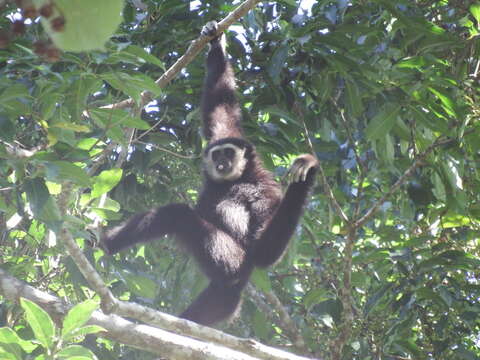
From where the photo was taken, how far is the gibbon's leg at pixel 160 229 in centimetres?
605

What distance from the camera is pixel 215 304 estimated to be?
6367 millimetres

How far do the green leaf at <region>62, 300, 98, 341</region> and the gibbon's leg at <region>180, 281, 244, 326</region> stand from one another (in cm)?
305

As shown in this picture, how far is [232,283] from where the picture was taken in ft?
21.0

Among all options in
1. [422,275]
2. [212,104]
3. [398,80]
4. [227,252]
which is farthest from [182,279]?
[398,80]

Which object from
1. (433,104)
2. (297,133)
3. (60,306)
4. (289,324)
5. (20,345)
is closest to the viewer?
(20,345)

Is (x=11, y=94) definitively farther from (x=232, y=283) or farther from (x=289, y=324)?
(x=289, y=324)

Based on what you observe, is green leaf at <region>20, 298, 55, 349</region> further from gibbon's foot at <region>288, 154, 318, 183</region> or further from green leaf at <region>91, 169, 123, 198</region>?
gibbon's foot at <region>288, 154, 318, 183</region>

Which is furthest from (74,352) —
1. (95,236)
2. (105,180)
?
(95,236)

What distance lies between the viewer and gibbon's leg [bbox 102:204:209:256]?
6.05 m

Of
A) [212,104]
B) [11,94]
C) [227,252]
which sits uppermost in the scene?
[212,104]

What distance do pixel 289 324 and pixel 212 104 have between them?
2.70m

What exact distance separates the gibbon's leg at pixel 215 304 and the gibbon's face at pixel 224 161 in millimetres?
1556

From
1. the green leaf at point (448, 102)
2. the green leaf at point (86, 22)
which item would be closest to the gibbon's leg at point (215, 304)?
the green leaf at point (448, 102)

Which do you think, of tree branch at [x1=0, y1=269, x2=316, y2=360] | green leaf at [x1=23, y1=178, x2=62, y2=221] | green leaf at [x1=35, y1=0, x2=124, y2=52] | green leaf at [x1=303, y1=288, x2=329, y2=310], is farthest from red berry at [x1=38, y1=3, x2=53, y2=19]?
green leaf at [x1=303, y1=288, x2=329, y2=310]
